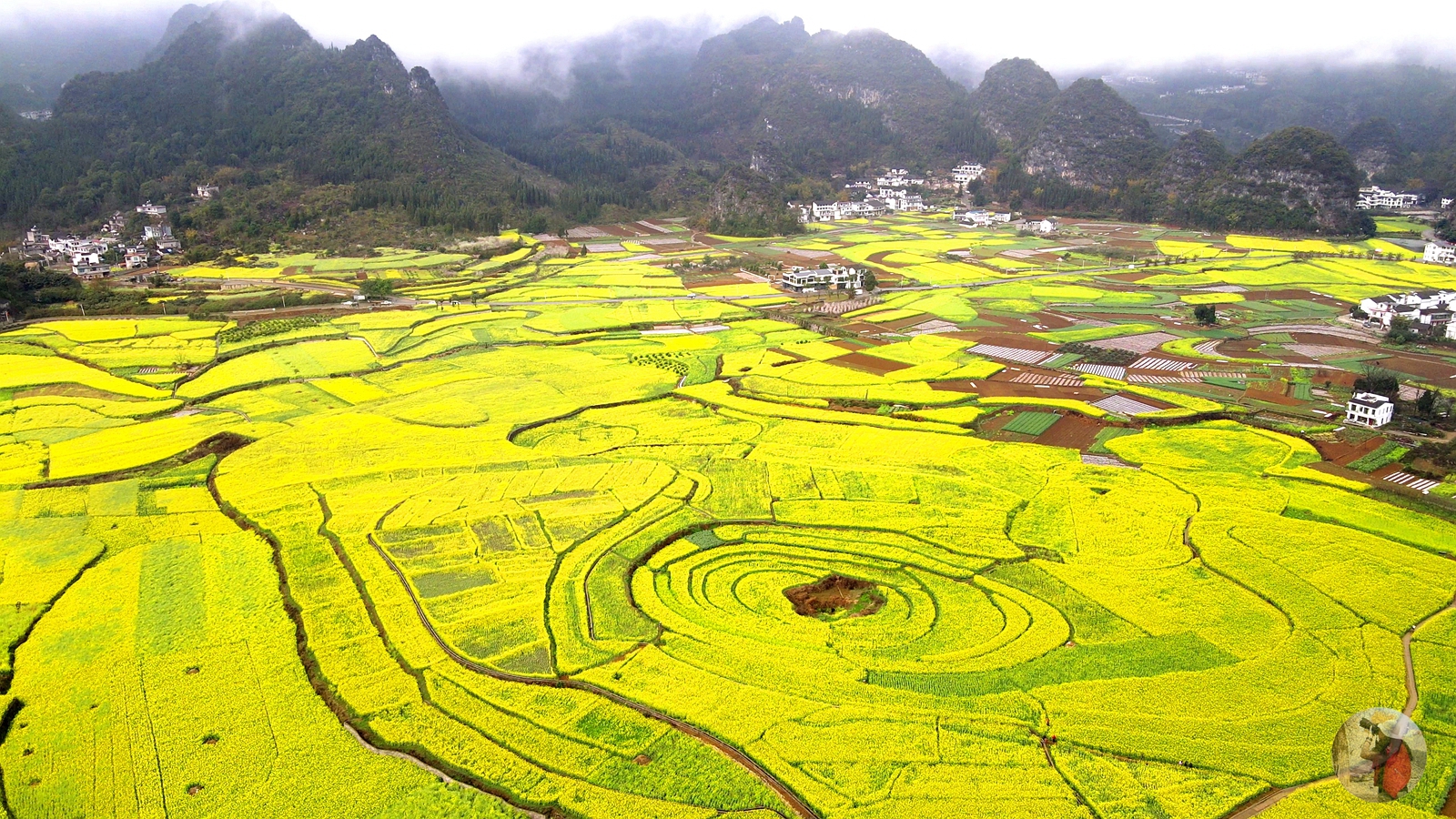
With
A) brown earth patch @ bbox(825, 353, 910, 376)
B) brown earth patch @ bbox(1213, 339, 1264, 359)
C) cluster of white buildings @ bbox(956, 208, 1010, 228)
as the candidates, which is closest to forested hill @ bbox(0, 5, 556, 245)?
cluster of white buildings @ bbox(956, 208, 1010, 228)

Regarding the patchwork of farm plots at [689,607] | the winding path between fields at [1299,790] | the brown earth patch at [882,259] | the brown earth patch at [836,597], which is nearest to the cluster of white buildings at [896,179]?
the brown earth patch at [882,259]

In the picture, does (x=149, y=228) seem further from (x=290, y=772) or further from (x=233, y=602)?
(x=290, y=772)

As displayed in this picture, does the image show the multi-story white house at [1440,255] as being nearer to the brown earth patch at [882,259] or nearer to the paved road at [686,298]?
the paved road at [686,298]

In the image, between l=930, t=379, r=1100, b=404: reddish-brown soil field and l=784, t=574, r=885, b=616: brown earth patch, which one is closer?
l=784, t=574, r=885, b=616: brown earth patch

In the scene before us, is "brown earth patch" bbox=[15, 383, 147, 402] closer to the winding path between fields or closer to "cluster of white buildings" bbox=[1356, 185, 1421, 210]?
the winding path between fields

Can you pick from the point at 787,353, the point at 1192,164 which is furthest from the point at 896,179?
the point at 787,353

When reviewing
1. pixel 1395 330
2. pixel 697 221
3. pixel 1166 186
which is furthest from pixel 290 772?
pixel 1166 186

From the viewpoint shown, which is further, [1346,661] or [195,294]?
[195,294]
